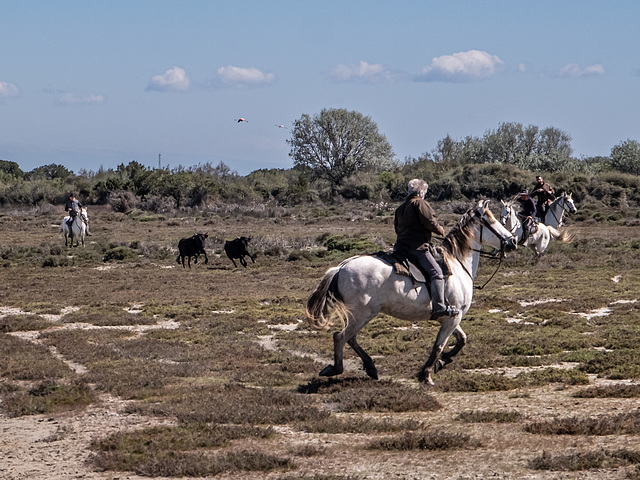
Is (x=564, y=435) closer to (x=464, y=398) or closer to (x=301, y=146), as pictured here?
(x=464, y=398)

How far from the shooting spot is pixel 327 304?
Answer: 448 inches

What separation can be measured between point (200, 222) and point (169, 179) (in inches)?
717

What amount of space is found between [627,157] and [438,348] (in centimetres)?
7333

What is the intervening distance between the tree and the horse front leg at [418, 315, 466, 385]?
264ft

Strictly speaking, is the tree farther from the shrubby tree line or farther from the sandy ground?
the sandy ground

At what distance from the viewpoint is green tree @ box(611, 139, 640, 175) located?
79062 millimetres

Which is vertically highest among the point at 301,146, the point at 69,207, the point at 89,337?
the point at 301,146

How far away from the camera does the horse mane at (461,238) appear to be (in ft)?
39.4

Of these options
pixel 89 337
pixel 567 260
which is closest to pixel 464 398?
pixel 89 337

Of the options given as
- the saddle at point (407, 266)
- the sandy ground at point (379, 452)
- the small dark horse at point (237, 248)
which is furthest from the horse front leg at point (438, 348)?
the small dark horse at point (237, 248)

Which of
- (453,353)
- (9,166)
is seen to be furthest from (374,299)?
Result: (9,166)

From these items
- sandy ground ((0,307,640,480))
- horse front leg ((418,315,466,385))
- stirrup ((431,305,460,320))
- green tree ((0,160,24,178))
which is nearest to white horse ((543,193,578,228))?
horse front leg ((418,315,466,385))

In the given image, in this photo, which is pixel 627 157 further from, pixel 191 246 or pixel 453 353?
pixel 453 353

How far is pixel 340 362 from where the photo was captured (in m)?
11.6
